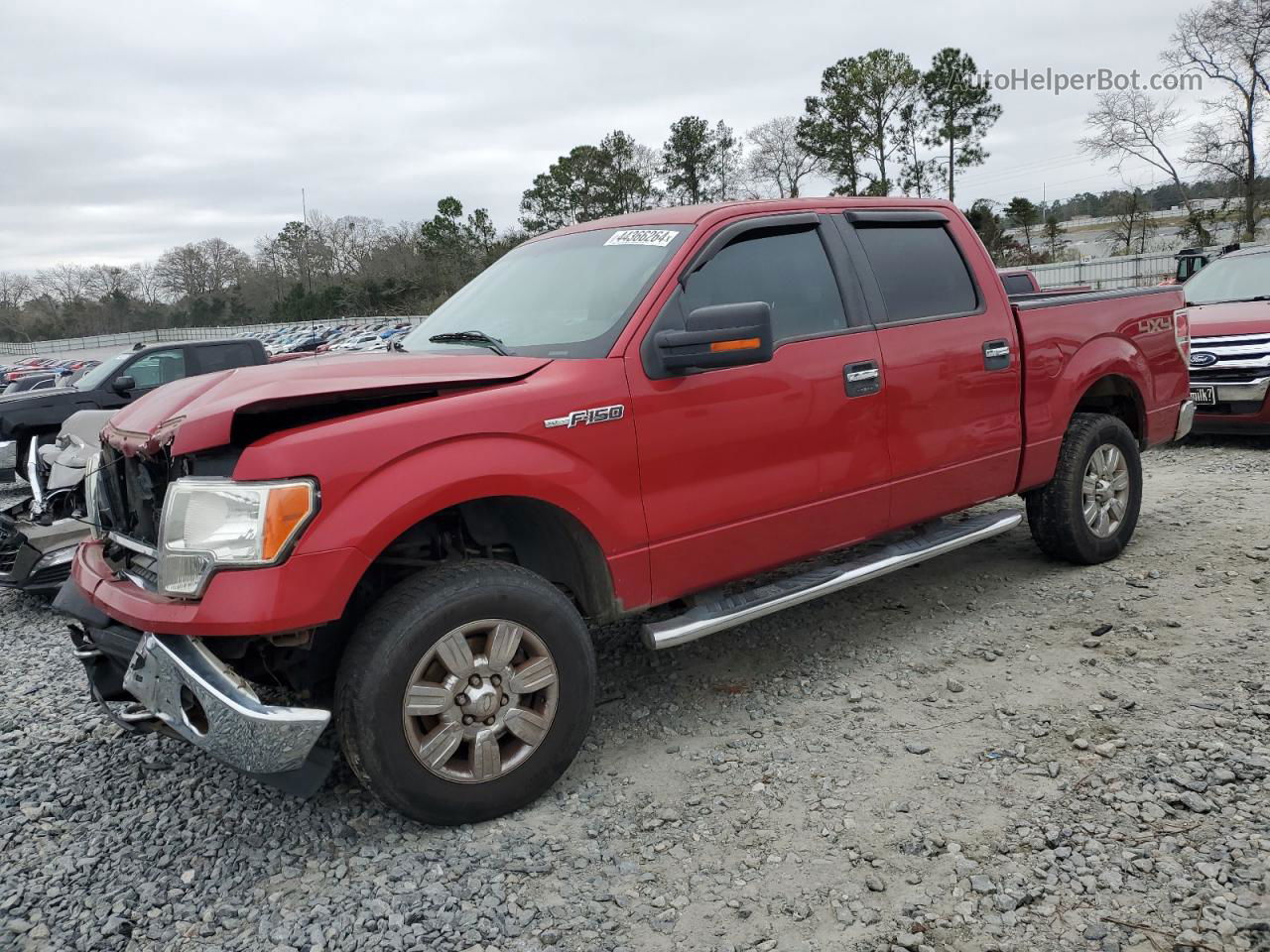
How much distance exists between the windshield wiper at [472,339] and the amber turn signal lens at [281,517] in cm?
112

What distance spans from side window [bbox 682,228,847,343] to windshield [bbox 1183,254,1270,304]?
7.33 meters

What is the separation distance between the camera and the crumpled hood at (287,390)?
8.93 feet

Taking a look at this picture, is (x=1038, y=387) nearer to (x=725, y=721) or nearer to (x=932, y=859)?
(x=725, y=721)

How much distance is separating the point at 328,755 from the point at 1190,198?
44616 mm

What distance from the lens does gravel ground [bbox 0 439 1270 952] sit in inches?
101

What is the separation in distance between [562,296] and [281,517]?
161 cm

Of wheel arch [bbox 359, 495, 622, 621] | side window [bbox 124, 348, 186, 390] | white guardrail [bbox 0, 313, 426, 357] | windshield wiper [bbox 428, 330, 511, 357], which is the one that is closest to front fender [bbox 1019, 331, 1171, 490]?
wheel arch [bbox 359, 495, 622, 621]

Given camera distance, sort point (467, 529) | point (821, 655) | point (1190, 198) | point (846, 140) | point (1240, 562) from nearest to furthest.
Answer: point (467, 529) < point (821, 655) < point (1240, 562) < point (1190, 198) < point (846, 140)

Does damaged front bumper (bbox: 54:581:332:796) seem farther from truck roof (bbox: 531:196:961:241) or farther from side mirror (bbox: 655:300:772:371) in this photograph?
truck roof (bbox: 531:196:961:241)

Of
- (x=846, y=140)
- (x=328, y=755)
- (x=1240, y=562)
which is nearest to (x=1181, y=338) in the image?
(x=1240, y=562)

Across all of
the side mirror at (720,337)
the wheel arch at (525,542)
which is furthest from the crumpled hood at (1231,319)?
the wheel arch at (525,542)

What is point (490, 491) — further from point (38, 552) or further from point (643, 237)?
point (38, 552)

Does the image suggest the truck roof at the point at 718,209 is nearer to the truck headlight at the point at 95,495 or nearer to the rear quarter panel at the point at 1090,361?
the rear quarter panel at the point at 1090,361

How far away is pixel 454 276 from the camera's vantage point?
67.9 metres
